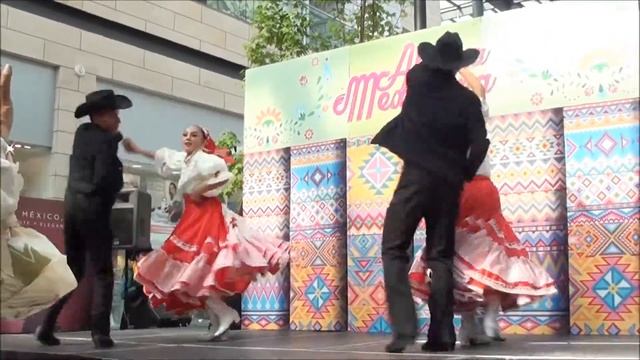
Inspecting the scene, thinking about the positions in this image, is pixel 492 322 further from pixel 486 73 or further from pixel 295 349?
pixel 486 73

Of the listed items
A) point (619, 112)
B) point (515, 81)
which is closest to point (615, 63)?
point (619, 112)

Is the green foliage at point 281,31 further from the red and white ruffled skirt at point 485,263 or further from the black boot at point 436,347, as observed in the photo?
the black boot at point 436,347

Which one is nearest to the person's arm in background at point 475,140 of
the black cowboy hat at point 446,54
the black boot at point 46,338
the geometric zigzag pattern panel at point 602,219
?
the black cowboy hat at point 446,54

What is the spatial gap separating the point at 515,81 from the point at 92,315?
2.74 meters

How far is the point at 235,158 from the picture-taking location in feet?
19.6

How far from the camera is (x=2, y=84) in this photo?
2543 mm

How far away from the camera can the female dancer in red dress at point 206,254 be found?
412cm

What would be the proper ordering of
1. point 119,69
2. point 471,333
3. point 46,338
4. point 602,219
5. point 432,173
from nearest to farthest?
point 119,69, point 432,173, point 46,338, point 471,333, point 602,219

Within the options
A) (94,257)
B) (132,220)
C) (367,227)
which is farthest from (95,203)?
(367,227)

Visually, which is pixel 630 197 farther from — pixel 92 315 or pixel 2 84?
pixel 2 84

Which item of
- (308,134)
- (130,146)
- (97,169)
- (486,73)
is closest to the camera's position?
(130,146)

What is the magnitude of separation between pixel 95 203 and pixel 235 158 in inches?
99.6

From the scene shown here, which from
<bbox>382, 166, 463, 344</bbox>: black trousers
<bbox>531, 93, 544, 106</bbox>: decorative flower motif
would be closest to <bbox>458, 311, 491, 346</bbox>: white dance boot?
<bbox>382, 166, 463, 344</bbox>: black trousers

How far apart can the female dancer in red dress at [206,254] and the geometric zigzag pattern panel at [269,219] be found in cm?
131
